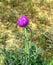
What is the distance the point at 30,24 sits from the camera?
10.4 feet

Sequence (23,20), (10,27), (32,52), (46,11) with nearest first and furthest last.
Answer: (23,20) < (32,52) < (10,27) < (46,11)

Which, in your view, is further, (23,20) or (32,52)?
(32,52)

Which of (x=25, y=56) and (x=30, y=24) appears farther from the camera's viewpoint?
(x=30, y=24)

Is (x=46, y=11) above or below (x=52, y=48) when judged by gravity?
above

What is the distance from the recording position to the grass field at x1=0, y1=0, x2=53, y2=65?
2849 millimetres

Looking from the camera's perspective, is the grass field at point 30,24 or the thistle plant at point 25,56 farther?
the grass field at point 30,24

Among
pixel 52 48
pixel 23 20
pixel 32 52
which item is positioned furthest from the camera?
pixel 52 48

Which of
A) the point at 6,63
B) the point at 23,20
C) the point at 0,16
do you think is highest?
the point at 23,20

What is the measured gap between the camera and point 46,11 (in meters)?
3.37

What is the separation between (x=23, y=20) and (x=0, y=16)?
1.05 meters

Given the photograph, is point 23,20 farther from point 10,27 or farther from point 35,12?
point 35,12

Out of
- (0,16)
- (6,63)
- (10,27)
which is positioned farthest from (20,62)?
(0,16)

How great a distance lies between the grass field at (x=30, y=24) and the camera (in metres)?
2.85

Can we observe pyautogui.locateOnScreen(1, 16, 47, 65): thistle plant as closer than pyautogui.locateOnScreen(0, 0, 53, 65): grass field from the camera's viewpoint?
Yes
